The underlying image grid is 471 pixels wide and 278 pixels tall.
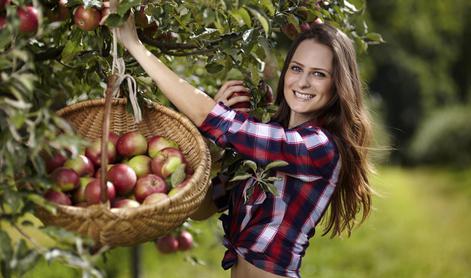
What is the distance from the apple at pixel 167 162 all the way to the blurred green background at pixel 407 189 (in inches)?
26.6

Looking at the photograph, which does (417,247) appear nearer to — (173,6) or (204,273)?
(204,273)

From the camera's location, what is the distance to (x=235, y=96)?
2.08m

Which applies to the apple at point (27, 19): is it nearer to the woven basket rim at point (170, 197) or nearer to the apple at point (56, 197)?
the woven basket rim at point (170, 197)

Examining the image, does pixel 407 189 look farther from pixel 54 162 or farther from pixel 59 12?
pixel 54 162

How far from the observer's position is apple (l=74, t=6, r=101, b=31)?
176 centimetres

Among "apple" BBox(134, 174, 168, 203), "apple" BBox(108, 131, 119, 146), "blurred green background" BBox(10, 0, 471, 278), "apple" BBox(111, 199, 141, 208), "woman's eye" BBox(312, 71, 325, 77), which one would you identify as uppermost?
"apple" BBox(111, 199, 141, 208)

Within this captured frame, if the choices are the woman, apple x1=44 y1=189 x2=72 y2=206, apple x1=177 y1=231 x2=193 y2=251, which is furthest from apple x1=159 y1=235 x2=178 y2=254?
apple x1=44 y1=189 x2=72 y2=206

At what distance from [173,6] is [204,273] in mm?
3831

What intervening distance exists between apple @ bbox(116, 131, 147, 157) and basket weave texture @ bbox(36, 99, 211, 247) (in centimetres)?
9

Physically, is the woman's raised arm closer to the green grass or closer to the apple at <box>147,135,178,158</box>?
the apple at <box>147,135,178,158</box>

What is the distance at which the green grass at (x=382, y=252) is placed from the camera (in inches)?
219

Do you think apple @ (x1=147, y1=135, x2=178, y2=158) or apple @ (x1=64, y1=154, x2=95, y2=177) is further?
apple @ (x1=147, y1=135, x2=178, y2=158)

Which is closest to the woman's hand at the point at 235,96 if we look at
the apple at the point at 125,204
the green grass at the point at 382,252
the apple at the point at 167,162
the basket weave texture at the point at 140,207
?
the basket weave texture at the point at 140,207

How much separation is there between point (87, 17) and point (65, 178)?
1.47 feet
